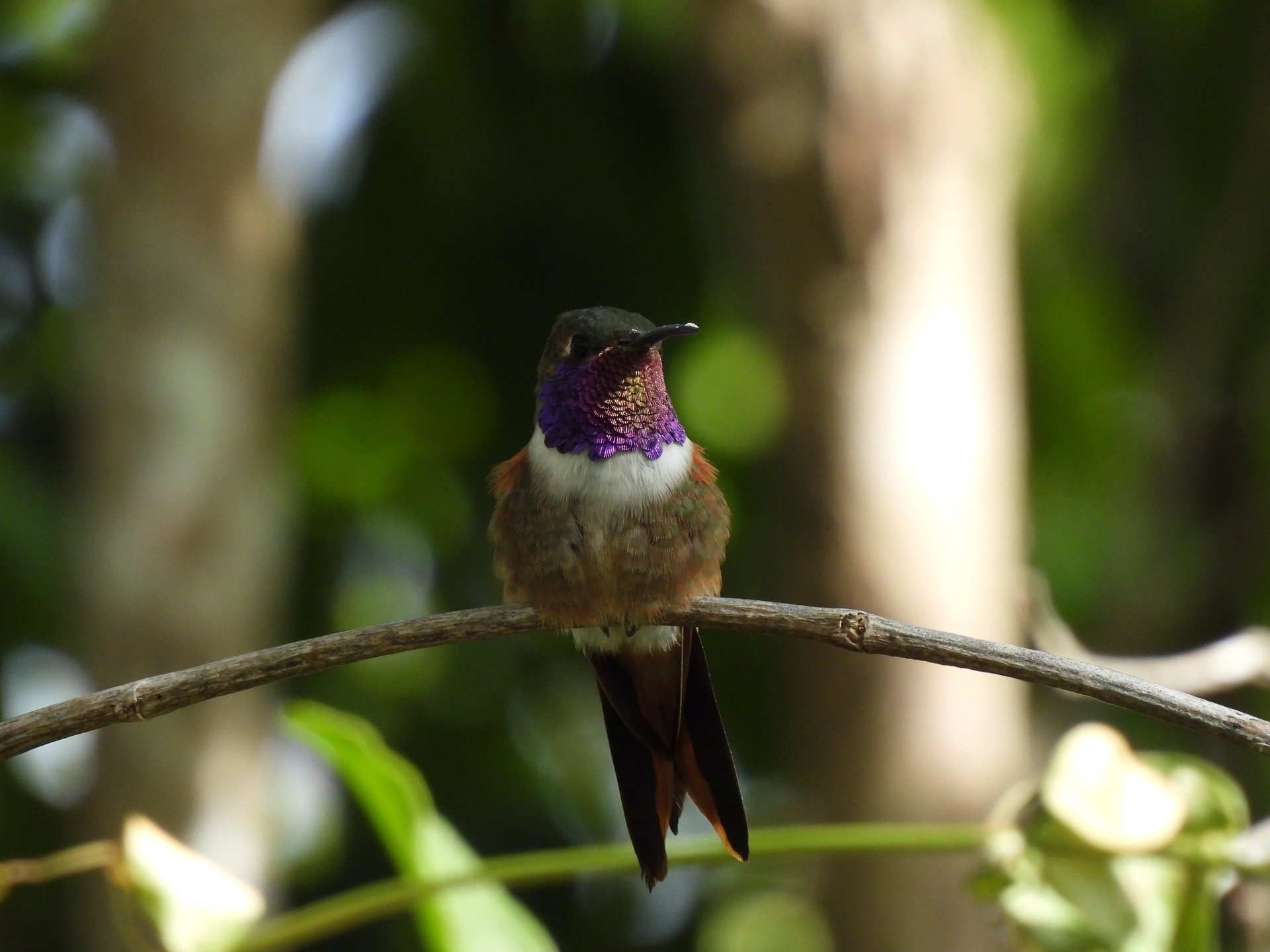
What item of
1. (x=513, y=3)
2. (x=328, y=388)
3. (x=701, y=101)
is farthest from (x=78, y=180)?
(x=701, y=101)

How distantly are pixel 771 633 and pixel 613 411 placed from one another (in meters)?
1.00

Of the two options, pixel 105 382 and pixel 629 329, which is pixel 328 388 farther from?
pixel 629 329

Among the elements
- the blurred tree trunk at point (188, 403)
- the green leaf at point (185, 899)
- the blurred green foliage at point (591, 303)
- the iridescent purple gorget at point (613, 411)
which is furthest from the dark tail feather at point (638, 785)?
the blurred green foliage at point (591, 303)

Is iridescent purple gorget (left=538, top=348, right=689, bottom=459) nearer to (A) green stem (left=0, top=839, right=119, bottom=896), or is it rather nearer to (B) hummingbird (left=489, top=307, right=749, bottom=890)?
(B) hummingbird (left=489, top=307, right=749, bottom=890)

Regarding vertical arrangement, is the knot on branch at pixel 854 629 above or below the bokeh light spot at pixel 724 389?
above

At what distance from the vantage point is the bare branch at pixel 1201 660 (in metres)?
2.48

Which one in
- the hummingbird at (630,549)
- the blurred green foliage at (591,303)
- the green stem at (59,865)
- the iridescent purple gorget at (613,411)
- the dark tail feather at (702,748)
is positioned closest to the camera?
the green stem at (59,865)

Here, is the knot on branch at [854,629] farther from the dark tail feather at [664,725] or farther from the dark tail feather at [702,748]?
the dark tail feather at [664,725]

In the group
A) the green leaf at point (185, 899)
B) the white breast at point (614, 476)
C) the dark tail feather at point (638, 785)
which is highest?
the white breast at point (614, 476)

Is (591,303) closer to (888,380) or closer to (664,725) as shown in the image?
(888,380)

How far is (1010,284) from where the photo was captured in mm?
5137

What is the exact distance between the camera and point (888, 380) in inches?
178

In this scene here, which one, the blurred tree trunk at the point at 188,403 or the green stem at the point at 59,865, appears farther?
the blurred tree trunk at the point at 188,403

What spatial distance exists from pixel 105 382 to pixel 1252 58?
4.72 m
